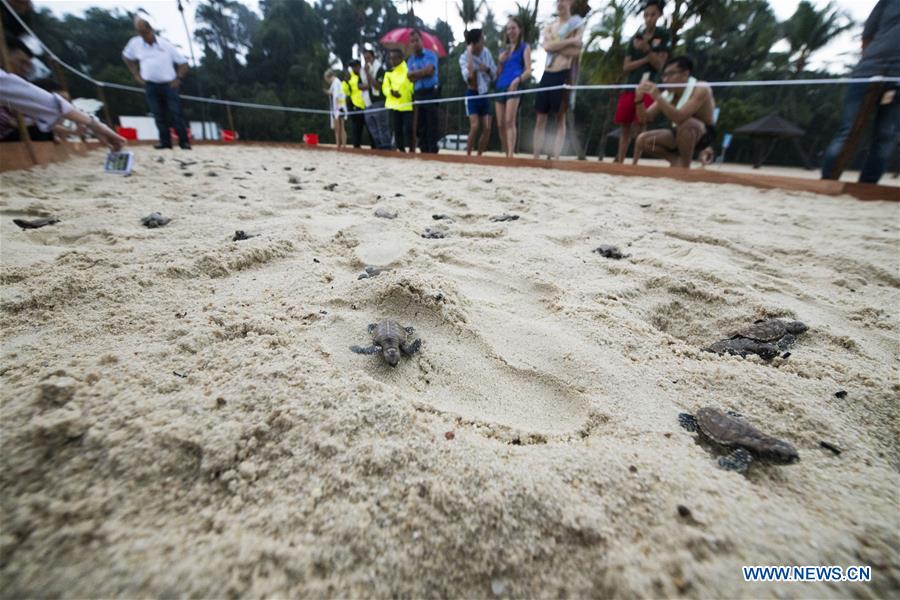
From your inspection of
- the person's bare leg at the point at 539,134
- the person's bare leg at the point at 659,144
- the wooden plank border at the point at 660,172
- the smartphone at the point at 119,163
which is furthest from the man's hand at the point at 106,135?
the person's bare leg at the point at 659,144

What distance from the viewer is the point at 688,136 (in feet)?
13.3

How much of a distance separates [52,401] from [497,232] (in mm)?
1544

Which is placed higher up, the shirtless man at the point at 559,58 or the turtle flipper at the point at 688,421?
the shirtless man at the point at 559,58

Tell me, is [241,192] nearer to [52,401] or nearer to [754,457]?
[52,401]

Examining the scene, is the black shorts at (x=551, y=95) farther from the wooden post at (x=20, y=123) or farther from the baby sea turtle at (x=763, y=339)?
the wooden post at (x=20, y=123)

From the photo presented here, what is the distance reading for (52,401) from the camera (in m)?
0.65

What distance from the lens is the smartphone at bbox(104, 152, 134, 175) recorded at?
9.44 feet

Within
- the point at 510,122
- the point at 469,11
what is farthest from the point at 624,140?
the point at 469,11

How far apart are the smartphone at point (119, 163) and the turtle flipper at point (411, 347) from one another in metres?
3.19

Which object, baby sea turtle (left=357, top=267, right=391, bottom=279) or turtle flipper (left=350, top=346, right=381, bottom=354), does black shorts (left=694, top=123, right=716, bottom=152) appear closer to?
baby sea turtle (left=357, top=267, right=391, bottom=279)

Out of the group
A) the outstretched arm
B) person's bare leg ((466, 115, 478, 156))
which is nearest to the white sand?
person's bare leg ((466, 115, 478, 156))

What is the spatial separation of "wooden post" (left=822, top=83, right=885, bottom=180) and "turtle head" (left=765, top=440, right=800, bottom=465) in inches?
153

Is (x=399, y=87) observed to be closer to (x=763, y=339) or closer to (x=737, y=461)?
(x=763, y=339)

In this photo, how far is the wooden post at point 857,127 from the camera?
2963mm
